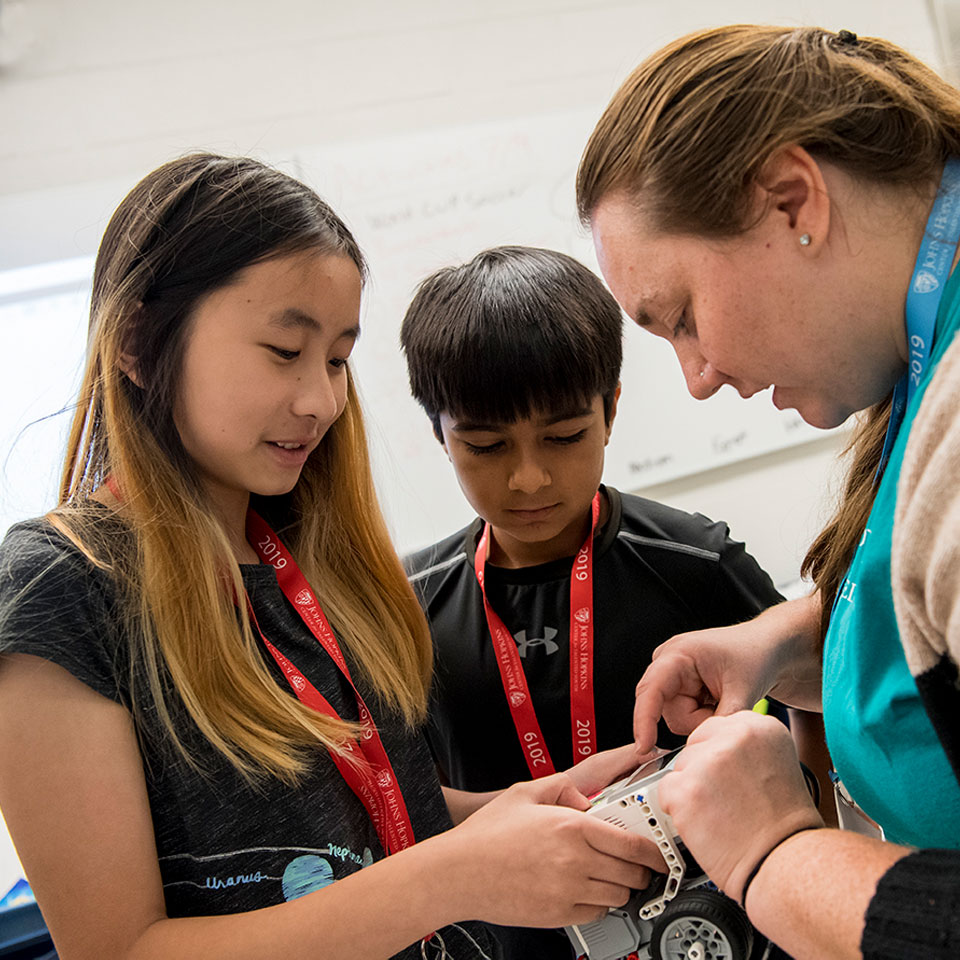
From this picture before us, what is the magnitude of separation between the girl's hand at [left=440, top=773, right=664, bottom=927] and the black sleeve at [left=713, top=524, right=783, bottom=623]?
24.3 inches

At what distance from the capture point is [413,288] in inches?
95.7

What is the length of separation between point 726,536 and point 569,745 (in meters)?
0.46

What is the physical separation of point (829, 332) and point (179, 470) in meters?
0.75

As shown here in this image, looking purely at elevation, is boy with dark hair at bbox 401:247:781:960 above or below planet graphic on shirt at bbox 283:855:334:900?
above

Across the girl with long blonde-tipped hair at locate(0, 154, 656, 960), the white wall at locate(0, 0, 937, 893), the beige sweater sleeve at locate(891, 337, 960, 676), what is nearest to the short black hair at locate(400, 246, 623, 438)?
the girl with long blonde-tipped hair at locate(0, 154, 656, 960)

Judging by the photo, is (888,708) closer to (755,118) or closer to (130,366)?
(755,118)

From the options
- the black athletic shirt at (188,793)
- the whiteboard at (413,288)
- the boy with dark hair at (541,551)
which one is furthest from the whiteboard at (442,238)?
the black athletic shirt at (188,793)

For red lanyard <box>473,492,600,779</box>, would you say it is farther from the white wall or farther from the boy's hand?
the white wall

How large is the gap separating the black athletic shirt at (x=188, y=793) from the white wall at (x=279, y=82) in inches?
54.6

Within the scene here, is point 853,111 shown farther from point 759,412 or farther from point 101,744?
point 759,412

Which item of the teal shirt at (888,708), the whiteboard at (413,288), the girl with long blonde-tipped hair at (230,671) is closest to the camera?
the teal shirt at (888,708)

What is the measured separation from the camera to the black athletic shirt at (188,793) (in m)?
0.86

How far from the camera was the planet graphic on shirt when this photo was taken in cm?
95

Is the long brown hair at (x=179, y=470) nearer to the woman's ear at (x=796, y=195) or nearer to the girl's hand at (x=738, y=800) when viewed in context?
the girl's hand at (x=738, y=800)
